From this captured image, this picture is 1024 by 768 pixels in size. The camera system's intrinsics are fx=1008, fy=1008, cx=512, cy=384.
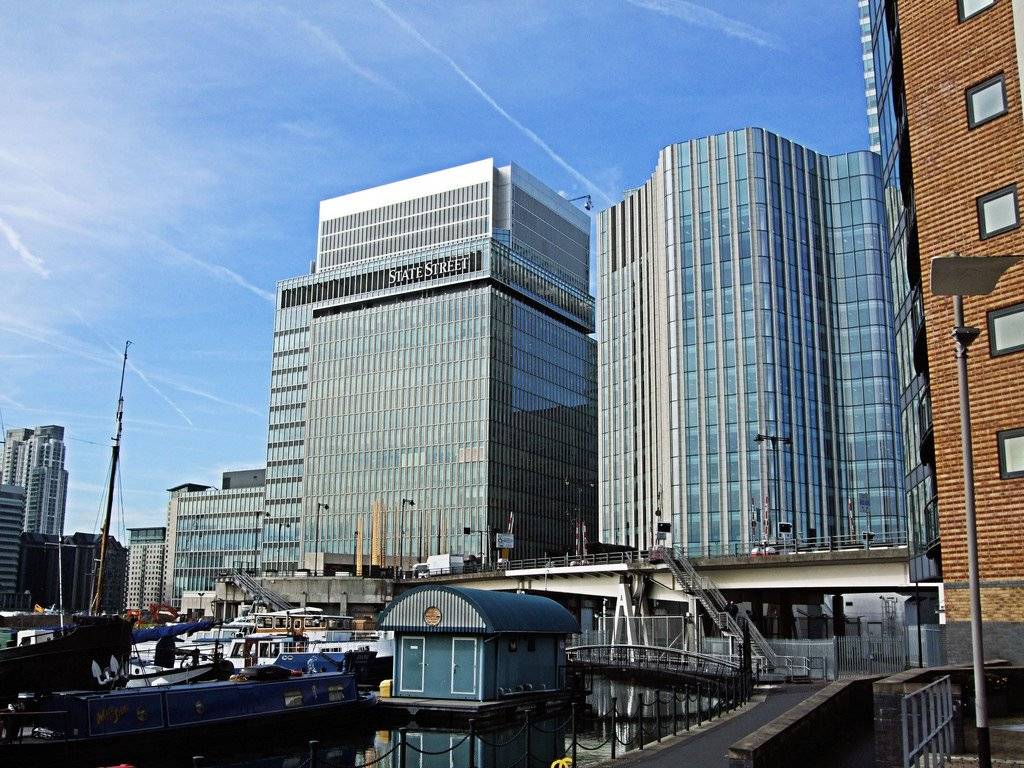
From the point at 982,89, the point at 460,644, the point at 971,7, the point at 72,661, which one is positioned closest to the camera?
the point at 982,89

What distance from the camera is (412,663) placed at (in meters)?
41.7

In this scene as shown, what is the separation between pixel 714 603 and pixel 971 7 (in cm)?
3946

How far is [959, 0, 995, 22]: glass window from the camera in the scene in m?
29.1

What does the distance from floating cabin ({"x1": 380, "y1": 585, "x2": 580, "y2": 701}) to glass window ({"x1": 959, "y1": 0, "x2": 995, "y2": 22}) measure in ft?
87.8

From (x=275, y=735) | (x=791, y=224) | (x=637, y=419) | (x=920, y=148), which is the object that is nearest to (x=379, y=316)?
(x=637, y=419)

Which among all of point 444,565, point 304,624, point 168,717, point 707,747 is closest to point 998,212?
point 707,747

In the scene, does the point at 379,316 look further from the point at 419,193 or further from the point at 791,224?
the point at 791,224

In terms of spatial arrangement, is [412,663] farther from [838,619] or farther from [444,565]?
[444,565]

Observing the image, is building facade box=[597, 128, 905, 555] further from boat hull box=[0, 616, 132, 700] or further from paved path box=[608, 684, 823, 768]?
A: paved path box=[608, 684, 823, 768]

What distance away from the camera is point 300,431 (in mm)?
166250


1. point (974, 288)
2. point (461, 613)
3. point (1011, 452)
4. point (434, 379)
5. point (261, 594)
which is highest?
point (434, 379)

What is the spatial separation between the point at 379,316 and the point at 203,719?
416 ft

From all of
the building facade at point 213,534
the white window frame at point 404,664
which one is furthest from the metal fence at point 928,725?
the building facade at point 213,534

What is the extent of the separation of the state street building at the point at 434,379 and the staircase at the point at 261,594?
1756 centimetres
